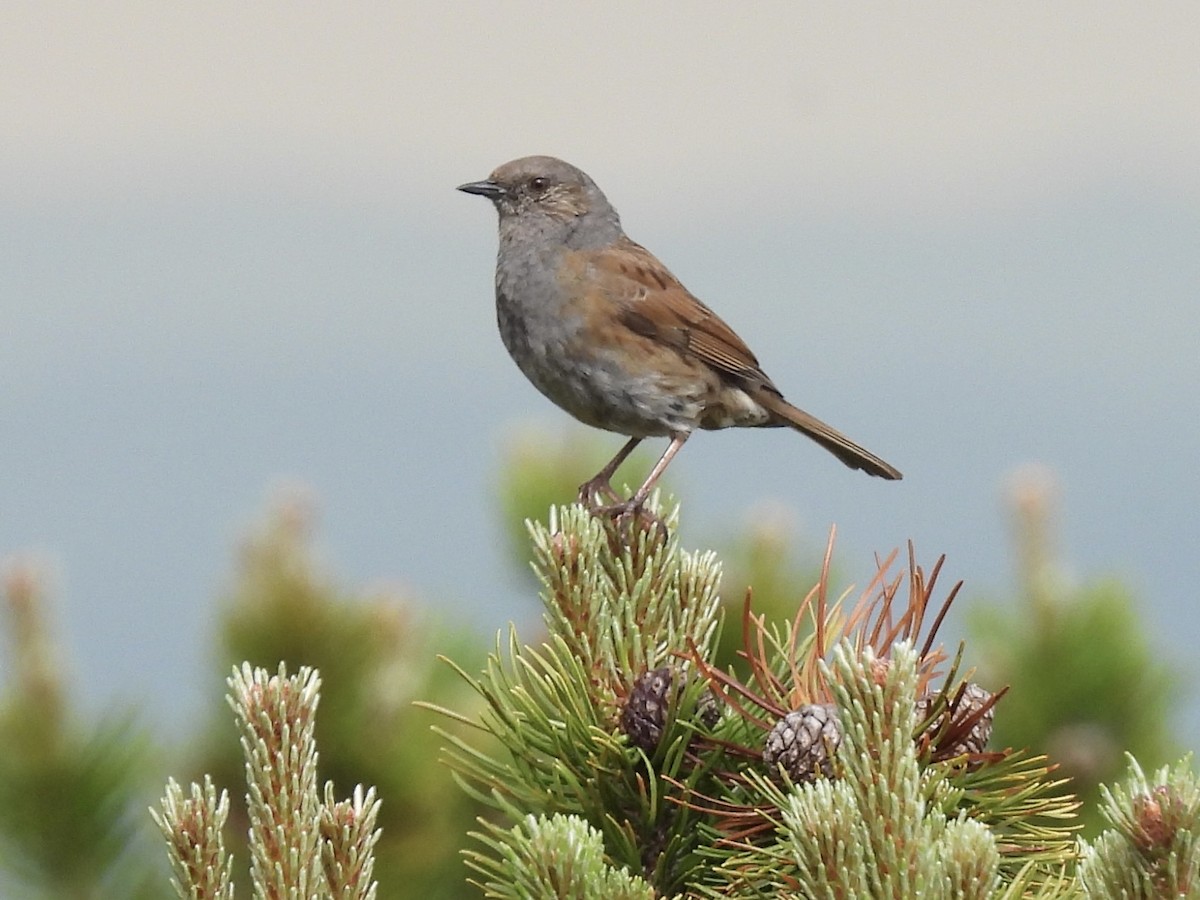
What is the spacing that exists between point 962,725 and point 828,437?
9.79 ft

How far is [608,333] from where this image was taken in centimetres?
430

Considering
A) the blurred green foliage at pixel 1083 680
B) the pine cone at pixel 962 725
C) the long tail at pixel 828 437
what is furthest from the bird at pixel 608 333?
the pine cone at pixel 962 725

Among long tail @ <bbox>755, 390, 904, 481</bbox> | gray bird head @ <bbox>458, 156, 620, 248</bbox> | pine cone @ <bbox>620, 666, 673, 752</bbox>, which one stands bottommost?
pine cone @ <bbox>620, 666, 673, 752</bbox>

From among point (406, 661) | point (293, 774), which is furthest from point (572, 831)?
point (406, 661)

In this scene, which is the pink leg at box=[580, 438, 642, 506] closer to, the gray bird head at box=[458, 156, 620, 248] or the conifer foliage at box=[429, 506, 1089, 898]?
the gray bird head at box=[458, 156, 620, 248]

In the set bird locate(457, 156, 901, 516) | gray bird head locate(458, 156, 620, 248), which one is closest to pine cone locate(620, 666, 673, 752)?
bird locate(457, 156, 901, 516)

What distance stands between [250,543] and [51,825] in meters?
0.82

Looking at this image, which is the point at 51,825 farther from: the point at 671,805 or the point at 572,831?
the point at 572,831

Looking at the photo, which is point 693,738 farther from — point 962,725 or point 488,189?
point 488,189

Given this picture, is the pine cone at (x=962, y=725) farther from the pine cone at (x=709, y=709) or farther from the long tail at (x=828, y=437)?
the long tail at (x=828, y=437)

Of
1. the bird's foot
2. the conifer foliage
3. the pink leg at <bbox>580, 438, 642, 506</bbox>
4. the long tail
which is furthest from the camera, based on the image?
the long tail

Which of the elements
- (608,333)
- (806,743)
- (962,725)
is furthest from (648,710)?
(608,333)

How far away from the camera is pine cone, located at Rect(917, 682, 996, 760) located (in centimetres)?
188

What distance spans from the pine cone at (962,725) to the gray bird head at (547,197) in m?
3.11
